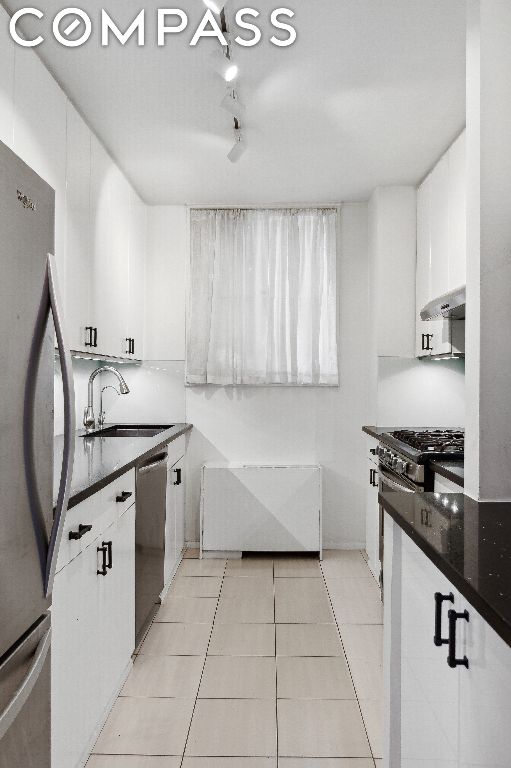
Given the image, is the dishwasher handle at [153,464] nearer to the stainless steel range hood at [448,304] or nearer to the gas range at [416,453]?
the gas range at [416,453]

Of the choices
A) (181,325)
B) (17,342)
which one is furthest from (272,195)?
(17,342)

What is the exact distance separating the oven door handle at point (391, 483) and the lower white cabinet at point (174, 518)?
126 centimetres

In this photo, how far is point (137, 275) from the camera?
431 centimetres

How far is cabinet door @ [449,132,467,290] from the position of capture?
312 cm

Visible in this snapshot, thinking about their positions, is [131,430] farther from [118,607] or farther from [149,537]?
[118,607]

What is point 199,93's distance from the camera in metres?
2.77

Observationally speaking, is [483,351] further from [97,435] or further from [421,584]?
[97,435]

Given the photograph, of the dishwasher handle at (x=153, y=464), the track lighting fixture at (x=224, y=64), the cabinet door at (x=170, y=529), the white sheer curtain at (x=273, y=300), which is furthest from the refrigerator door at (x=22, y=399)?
the white sheer curtain at (x=273, y=300)

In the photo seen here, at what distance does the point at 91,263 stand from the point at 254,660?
84.4 inches

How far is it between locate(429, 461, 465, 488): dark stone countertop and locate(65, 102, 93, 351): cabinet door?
174 cm

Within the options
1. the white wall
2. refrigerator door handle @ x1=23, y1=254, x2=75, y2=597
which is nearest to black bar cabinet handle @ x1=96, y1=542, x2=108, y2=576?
refrigerator door handle @ x1=23, y1=254, x2=75, y2=597

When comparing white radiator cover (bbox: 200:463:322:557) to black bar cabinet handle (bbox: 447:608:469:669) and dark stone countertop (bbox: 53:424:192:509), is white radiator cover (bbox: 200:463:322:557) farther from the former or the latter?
black bar cabinet handle (bbox: 447:608:469:669)

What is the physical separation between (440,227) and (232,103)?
60.3 inches

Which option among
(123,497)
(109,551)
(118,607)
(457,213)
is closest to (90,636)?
(109,551)
